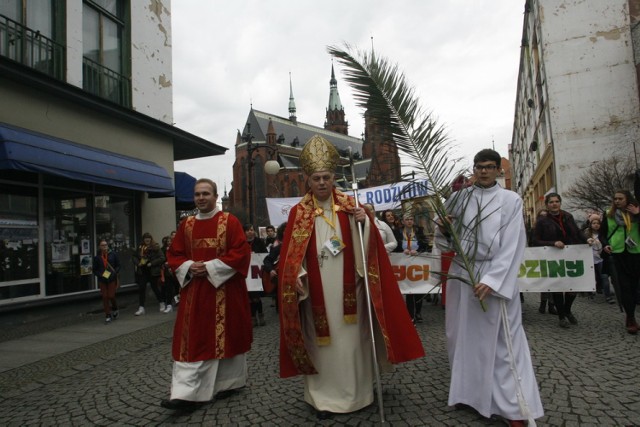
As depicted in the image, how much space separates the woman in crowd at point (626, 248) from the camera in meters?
5.50

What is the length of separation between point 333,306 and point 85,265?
7930 millimetres

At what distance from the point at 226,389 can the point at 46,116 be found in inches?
278

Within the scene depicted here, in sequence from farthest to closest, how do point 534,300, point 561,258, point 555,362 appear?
point 534,300 → point 561,258 → point 555,362

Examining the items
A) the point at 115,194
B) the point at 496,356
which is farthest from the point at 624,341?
the point at 115,194

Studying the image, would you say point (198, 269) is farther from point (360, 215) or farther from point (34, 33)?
point (34, 33)

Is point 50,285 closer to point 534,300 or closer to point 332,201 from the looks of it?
point 332,201

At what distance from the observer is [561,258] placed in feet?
21.5

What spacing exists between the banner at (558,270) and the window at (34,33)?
9494mm

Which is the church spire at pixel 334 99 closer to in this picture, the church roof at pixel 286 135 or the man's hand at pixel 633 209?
the church roof at pixel 286 135

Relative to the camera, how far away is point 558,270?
657cm

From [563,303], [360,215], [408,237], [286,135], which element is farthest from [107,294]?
[286,135]

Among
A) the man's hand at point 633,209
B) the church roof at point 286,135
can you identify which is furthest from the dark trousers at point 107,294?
the church roof at point 286,135

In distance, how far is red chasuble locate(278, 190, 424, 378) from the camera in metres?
3.35

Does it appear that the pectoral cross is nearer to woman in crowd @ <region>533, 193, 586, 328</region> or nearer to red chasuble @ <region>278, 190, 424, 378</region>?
red chasuble @ <region>278, 190, 424, 378</region>
